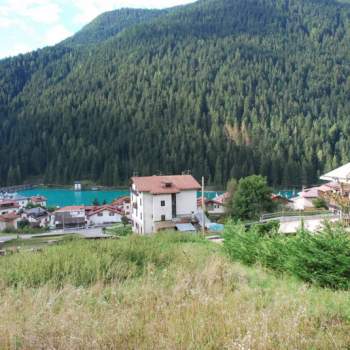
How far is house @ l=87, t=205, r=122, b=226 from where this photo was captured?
5097cm

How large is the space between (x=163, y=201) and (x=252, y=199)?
8.19m

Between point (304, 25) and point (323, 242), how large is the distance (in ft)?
599

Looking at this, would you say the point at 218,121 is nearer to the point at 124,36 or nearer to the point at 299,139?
the point at 299,139

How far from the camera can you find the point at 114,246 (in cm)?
716

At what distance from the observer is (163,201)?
33656 mm

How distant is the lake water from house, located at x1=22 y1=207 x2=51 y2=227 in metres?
17.9

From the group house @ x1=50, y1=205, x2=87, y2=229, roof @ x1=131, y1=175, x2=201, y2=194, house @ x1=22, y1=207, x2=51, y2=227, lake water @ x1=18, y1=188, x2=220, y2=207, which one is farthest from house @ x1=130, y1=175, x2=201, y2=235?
lake water @ x1=18, y1=188, x2=220, y2=207

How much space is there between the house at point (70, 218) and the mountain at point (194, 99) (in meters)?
39.3

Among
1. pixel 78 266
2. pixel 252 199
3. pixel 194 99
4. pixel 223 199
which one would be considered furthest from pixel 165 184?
pixel 194 99

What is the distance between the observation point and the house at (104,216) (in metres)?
51.0

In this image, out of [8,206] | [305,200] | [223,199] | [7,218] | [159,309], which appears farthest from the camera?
[8,206]

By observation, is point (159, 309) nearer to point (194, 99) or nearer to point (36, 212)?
point (36, 212)

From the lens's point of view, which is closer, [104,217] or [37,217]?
[104,217]

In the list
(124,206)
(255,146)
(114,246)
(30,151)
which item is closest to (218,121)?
(255,146)
